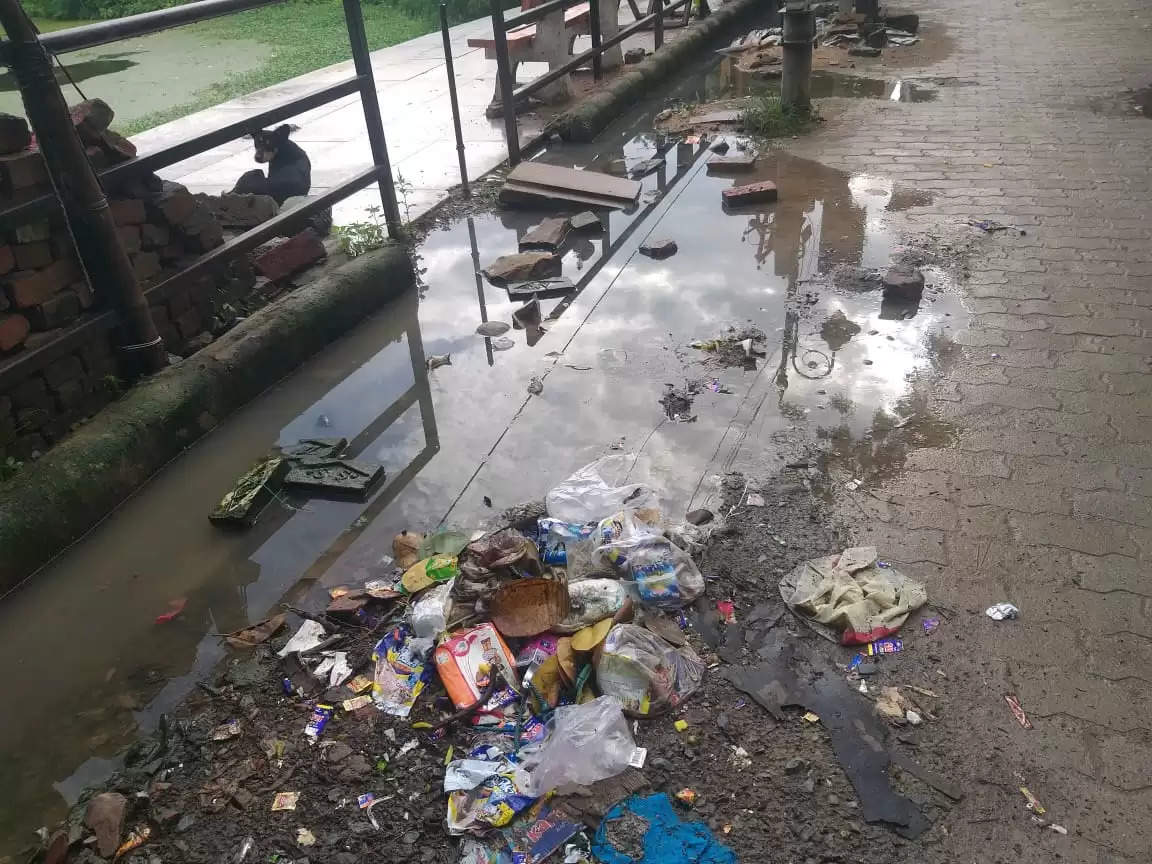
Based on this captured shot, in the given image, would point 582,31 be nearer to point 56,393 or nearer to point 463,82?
point 463,82

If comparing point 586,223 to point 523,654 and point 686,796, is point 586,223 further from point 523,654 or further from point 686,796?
point 686,796

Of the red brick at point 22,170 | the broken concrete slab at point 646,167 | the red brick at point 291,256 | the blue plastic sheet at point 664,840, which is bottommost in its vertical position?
the blue plastic sheet at point 664,840

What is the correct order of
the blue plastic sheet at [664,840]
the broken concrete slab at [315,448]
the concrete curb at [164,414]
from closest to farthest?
the blue plastic sheet at [664,840]
the concrete curb at [164,414]
the broken concrete slab at [315,448]

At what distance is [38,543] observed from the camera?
331 cm

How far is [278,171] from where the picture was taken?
605 centimetres

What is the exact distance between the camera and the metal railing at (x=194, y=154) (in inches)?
140

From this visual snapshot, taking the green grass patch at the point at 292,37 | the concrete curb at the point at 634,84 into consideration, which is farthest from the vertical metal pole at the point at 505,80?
the green grass patch at the point at 292,37

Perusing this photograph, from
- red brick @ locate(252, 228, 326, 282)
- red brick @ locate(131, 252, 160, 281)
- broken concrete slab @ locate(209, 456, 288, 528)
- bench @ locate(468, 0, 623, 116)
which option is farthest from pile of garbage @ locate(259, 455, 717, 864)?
bench @ locate(468, 0, 623, 116)

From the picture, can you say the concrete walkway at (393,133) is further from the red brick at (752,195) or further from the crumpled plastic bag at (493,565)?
the crumpled plastic bag at (493,565)

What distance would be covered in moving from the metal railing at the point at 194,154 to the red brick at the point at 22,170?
0.23 ft

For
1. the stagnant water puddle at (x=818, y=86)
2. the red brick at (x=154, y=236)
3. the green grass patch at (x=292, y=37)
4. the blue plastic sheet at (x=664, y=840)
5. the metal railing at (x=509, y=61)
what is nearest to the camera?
the blue plastic sheet at (x=664, y=840)

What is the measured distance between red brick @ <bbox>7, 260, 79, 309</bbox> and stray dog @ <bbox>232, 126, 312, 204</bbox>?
7.76 ft

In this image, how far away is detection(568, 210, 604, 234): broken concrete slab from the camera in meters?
6.09

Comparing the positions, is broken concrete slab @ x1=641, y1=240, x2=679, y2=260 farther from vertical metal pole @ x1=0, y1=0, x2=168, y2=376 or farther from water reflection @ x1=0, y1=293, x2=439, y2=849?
vertical metal pole @ x1=0, y1=0, x2=168, y2=376
